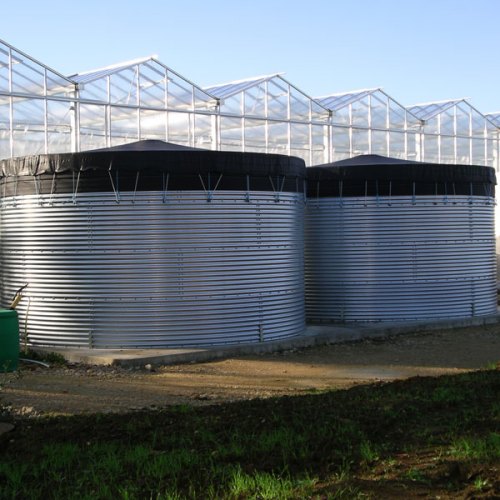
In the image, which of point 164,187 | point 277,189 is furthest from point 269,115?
point 164,187

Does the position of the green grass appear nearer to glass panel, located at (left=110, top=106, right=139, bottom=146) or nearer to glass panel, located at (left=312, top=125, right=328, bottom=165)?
glass panel, located at (left=110, top=106, right=139, bottom=146)

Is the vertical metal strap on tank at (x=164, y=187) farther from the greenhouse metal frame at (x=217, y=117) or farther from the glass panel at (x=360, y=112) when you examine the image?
the glass panel at (x=360, y=112)

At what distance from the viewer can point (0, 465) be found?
20.7 feet

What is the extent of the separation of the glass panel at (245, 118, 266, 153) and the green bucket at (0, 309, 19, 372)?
18.1 m

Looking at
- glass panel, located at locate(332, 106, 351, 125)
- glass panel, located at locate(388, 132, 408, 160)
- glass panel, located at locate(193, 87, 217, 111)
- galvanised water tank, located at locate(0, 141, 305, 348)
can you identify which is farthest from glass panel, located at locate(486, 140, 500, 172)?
galvanised water tank, located at locate(0, 141, 305, 348)

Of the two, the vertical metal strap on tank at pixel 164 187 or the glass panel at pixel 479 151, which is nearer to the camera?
the vertical metal strap on tank at pixel 164 187

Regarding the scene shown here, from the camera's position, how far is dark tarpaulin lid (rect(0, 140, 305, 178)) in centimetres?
1315

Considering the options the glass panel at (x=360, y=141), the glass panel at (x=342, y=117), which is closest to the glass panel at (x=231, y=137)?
the glass panel at (x=342, y=117)

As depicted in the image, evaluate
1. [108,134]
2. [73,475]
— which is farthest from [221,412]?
[108,134]

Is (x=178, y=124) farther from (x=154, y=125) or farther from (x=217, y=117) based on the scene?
(x=217, y=117)

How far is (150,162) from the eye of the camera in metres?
13.1

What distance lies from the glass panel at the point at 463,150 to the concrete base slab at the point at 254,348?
20.5 metres

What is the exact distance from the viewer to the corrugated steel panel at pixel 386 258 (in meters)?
16.5

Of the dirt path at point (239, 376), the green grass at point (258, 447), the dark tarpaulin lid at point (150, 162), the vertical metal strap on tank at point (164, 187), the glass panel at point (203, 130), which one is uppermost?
A: the glass panel at point (203, 130)
